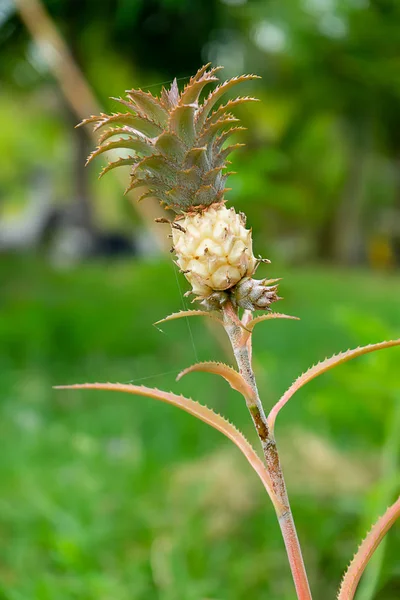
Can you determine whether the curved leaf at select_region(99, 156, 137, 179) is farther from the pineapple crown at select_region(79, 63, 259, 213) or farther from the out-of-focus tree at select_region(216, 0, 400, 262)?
the out-of-focus tree at select_region(216, 0, 400, 262)

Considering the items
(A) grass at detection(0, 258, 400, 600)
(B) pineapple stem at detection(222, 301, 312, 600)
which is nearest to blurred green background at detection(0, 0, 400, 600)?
(A) grass at detection(0, 258, 400, 600)

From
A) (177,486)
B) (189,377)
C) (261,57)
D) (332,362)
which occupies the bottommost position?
(177,486)

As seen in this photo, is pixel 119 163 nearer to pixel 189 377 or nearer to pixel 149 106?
pixel 149 106

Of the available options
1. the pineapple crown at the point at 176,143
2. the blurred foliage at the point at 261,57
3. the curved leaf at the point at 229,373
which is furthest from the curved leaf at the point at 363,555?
the blurred foliage at the point at 261,57

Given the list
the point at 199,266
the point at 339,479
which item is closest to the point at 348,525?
the point at 339,479

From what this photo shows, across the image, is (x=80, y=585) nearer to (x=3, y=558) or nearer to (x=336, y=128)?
(x=3, y=558)

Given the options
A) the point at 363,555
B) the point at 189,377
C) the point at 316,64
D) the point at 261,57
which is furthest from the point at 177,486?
the point at 261,57
